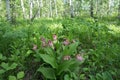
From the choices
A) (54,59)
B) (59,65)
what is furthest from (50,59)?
(59,65)

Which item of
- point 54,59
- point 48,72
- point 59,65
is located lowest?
point 48,72

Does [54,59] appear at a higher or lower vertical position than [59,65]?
higher

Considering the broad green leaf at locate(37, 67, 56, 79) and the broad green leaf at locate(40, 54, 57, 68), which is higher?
the broad green leaf at locate(40, 54, 57, 68)

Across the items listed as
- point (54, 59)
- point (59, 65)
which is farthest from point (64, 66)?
point (54, 59)

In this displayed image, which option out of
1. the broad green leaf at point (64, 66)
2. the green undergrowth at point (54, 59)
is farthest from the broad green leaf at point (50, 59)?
the broad green leaf at point (64, 66)

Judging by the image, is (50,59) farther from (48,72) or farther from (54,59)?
(48,72)

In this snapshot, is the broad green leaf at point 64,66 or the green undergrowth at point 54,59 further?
the green undergrowth at point 54,59

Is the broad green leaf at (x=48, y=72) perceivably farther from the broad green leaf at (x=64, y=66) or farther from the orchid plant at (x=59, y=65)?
the broad green leaf at (x=64, y=66)

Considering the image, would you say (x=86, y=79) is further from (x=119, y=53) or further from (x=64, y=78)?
(x=119, y=53)

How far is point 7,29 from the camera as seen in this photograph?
5.05 m

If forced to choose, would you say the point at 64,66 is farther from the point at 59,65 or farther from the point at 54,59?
the point at 54,59

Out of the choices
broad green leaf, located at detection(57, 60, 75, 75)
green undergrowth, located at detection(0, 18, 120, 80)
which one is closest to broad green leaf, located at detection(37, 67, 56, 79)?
green undergrowth, located at detection(0, 18, 120, 80)

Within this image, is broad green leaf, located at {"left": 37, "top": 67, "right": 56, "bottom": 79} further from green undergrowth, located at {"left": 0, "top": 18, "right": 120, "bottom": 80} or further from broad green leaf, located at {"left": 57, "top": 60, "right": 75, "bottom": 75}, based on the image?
broad green leaf, located at {"left": 57, "top": 60, "right": 75, "bottom": 75}

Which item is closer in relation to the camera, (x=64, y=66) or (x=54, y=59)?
(x=64, y=66)
